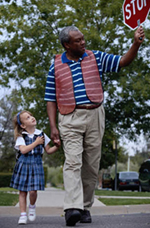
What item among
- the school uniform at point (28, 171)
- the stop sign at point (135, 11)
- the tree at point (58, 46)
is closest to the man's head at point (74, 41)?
the stop sign at point (135, 11)

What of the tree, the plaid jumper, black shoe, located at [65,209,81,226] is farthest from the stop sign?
the tree

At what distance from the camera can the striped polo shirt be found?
429 centimetres

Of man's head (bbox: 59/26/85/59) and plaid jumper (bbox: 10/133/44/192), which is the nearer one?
man's head (bbox: 59/26/85/59)

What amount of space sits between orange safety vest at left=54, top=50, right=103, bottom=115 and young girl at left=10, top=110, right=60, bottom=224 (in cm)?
53

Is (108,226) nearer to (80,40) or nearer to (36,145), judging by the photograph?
(36,145)

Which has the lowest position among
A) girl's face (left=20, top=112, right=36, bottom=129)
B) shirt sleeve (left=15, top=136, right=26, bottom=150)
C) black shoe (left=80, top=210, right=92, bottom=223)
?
black shoe (left=80, top=210, right=92, bottom=223)

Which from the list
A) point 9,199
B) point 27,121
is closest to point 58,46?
point 9,199

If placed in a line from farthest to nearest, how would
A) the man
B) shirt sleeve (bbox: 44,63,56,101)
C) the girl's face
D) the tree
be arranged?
the tree, the girl's face, shirt sleeve (bbox: 44,63,56,101), the man

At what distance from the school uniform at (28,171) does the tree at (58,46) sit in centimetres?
1316

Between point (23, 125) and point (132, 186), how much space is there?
2050cm

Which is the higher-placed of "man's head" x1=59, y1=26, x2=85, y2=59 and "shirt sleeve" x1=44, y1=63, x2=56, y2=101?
"man's head" x1=59, y1=26, x2=85, y2=59

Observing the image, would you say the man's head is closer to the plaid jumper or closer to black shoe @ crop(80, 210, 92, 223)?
the plaid jumper

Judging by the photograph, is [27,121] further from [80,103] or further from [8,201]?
[8,201]

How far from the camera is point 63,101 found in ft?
14.3
